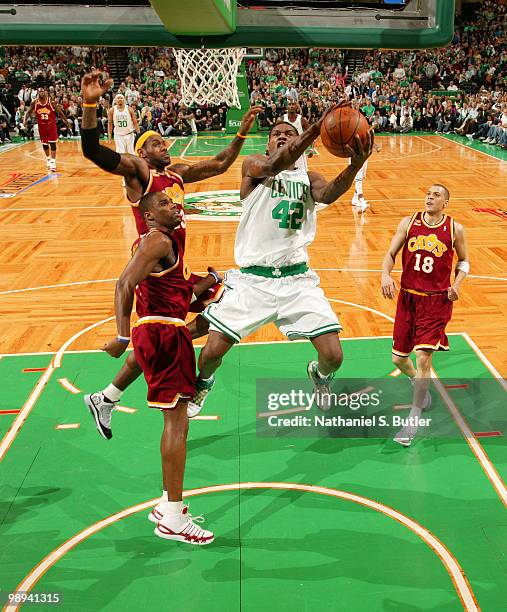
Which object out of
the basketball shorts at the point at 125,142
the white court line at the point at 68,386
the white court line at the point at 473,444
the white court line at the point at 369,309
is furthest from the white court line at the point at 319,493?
the basketball shorts at the point at 125,142

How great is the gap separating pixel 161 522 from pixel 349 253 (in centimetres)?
588

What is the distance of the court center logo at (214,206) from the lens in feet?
36.3

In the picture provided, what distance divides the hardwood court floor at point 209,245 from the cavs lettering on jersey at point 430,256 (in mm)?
1444

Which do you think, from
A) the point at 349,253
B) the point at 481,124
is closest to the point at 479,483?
the point at 349,253

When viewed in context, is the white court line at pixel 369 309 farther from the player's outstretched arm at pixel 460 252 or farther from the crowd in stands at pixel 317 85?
the crowd in stands at pixel 317 85

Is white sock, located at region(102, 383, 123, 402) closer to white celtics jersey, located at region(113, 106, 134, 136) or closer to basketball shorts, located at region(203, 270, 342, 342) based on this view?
basketball shorts, located at region(203, 270, 342, 342)

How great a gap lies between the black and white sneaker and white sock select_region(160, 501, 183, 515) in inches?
37.2

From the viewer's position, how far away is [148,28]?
3.60m

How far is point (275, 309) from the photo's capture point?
4594 millimetres

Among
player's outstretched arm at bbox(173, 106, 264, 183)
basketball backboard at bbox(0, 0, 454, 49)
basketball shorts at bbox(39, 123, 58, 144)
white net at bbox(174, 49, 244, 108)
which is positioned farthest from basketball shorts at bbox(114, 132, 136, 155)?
basketball backboard at bbox(0, 0, 454, 49)

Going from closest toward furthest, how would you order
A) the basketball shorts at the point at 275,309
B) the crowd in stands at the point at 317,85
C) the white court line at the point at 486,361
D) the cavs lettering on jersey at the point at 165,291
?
the cavs lettering on jersey at the point at 165,291 → the basketball shorts at the point at 275,309 → the white court line at the point at 486,361 → the crowd in stands at the point at 317,85

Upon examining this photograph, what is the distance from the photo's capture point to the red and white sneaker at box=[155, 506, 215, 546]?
141 inches

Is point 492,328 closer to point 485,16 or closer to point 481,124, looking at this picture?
point 481,124

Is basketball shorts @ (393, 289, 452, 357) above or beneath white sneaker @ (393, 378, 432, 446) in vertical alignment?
above
